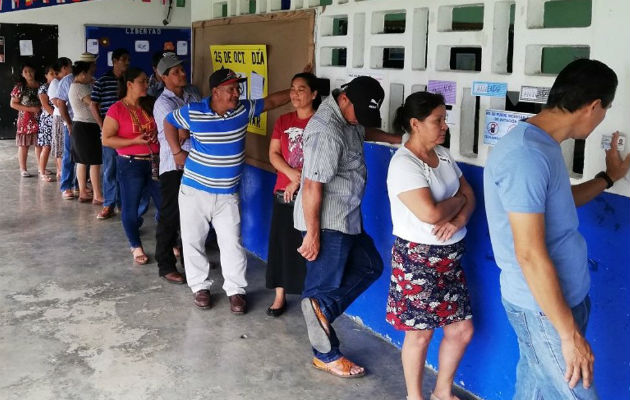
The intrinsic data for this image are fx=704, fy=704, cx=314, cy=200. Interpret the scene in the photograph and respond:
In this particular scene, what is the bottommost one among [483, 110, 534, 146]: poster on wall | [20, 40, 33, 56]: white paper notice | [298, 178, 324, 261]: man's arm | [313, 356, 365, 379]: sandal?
[313, 356, 365, 379]: sandal

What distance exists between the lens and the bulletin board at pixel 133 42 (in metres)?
11.5

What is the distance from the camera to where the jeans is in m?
6.55

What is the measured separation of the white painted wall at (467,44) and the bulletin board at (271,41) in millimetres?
110

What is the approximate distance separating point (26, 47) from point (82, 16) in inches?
40.1

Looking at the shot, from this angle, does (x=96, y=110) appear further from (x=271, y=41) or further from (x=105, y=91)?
(x=271, y=41)

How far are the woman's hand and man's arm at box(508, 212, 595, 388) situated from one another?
190cm

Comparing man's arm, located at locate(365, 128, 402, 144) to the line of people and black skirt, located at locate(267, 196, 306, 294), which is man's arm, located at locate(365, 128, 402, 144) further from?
black skirt, located at locate(267, 196, 306, 294)

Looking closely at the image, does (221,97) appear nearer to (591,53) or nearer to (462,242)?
(462,242)

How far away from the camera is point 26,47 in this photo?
11.3 meters

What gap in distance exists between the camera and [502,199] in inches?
80.7

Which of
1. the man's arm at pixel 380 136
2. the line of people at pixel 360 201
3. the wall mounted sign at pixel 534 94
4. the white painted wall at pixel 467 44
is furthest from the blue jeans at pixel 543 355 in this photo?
the man's arm at pixel 380 136

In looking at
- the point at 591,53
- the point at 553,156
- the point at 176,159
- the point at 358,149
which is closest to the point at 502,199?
the point at 553,156

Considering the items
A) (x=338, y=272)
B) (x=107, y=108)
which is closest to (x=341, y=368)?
(x=338, y=272)

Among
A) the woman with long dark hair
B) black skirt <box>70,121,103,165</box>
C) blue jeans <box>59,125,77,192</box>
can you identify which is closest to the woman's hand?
black skirt <box>70,121,103,165</box>
